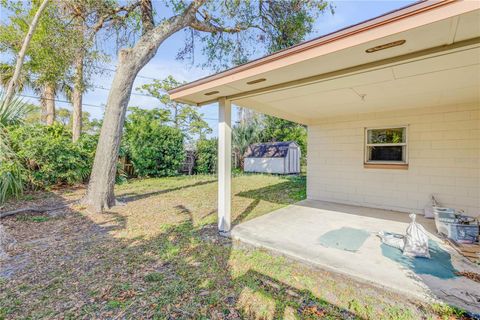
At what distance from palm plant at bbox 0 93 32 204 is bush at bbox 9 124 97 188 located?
5.24 feet

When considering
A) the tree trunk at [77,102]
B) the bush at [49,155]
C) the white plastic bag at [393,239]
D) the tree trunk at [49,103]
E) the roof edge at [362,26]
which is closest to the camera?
the roof edge at [362,26]

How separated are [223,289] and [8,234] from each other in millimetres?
3817

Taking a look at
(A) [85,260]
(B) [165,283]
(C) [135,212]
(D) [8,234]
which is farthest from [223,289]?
(D) [8,234]

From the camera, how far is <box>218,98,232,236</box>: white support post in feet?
12.0

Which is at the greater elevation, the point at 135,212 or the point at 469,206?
the point at 469,206

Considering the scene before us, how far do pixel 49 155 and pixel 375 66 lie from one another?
8659 mm

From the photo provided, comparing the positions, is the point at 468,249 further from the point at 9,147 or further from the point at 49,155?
the point at 49,155

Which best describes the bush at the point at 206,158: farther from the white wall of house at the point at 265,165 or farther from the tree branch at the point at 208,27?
the tree branch at the point at 208,27

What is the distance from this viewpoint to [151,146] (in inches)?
414

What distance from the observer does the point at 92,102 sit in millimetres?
16891

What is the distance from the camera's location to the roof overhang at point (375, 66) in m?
1.72

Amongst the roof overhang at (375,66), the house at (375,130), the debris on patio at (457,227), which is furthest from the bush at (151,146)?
the debris on patio at (457,227)

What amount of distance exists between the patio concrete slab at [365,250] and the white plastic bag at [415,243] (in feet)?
0.31

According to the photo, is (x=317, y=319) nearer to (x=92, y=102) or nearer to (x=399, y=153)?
(x=399, y=153)
